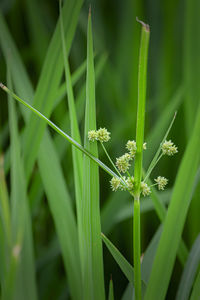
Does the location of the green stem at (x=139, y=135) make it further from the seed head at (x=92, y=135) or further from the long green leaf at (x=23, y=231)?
the long green leaf at (x=23, y=231)

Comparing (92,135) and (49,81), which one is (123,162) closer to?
(92,135)

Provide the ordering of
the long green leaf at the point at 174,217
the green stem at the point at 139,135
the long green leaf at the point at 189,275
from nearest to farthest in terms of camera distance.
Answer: the green stem at the point at 139,135
the long green leaf at the point at 174,217
the long green leaf at the point at 189,275

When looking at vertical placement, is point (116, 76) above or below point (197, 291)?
above

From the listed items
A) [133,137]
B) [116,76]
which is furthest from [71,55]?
[133,137]

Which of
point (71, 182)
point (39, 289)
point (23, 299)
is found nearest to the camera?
point (23, 299)

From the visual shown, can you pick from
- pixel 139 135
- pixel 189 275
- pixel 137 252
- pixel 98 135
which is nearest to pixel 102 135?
pixel 98 135

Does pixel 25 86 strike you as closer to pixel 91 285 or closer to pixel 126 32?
pixel 91 285

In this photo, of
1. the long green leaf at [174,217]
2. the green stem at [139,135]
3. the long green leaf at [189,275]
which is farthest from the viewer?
the long green leaf at [189,275]

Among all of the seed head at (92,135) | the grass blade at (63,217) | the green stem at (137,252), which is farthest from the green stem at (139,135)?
the grass blade at (63,217)
